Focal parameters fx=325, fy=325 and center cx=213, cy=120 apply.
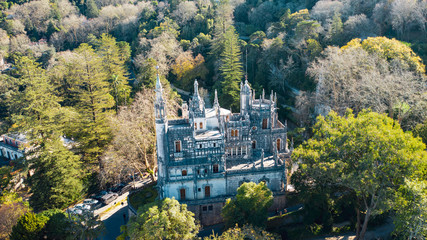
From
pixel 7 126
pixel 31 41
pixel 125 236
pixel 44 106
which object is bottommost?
pixel 125 236

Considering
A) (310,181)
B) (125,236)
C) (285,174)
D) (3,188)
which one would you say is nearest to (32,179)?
(3,188)

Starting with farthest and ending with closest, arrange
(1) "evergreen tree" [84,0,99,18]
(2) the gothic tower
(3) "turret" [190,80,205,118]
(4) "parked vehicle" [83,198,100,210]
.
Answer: (1) "evergreen tree" [84,0,99,18]
(4) "parked vehicle" [83,198,100,210]
(3) "turret" [190,80,205,118]
(2) the gothic tower

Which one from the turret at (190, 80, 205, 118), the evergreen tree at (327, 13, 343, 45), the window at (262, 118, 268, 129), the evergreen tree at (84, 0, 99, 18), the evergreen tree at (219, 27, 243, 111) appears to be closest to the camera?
the turret at (190, 80, 205, 118)

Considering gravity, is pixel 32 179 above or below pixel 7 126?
below

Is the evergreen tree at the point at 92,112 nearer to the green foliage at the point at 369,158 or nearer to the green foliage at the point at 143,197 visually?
the green foliage at the point at 143,197

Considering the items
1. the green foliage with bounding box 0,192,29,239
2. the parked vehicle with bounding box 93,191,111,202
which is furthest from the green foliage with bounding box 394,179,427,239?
the green foliage with bounding box 0,192,29,239

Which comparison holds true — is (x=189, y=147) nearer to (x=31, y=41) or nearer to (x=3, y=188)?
(x=3, y=188)

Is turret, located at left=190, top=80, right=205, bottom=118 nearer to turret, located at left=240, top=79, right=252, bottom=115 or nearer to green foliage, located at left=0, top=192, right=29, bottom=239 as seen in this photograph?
turret, located at left=240, top=79, right=252, bottom=115

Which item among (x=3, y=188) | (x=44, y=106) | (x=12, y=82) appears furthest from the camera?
(x=12, y=82)

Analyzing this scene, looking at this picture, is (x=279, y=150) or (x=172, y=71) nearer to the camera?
(x=279, y=150)
